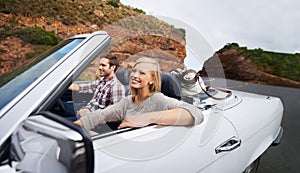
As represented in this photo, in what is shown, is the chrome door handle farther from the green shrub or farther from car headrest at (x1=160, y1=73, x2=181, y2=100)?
the green shrub

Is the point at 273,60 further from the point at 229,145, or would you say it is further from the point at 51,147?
the point at 51,147

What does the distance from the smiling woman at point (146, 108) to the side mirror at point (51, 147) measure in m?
0.70

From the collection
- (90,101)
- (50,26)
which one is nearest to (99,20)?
(50,26)

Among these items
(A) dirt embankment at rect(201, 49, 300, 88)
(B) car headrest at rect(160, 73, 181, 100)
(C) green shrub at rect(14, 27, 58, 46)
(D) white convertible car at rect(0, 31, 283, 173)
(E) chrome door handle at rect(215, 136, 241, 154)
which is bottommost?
(E) chrome door handle at rect(215, 136, 241, 154)

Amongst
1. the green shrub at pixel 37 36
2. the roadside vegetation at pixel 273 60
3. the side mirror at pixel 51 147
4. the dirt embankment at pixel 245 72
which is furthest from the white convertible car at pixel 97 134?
the roadside vegetation at pixel 273 60

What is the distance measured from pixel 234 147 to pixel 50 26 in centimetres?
1587

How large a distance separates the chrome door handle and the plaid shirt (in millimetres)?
874

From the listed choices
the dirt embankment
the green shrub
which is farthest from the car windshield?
the green shrub

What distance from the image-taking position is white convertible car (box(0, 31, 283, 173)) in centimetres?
86

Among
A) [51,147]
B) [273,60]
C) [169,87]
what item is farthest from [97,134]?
[273,60]

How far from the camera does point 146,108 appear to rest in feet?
6.21

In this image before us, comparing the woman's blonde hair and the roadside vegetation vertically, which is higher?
the roadside vegetation

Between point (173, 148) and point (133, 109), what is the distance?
481 millimetres

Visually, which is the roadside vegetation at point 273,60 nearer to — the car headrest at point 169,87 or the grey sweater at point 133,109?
the car headrest at point 169,87
